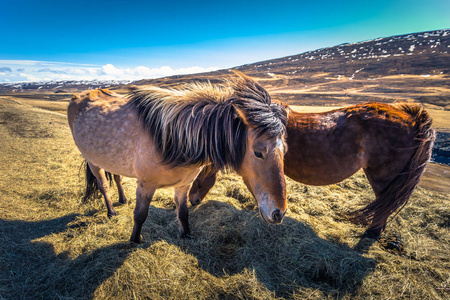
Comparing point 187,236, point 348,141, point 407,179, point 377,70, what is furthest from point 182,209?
A: point 377,70

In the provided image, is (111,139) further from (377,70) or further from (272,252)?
(377,70)

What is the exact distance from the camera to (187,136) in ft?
7.71

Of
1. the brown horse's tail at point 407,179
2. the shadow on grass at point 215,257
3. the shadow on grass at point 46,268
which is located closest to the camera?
the shadow on grass at point 46,268

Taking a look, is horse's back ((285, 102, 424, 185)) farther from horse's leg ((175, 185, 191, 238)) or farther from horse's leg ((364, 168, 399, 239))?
horse's leg ((175, 185, 191, 238))

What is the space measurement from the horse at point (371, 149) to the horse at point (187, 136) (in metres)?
0.78

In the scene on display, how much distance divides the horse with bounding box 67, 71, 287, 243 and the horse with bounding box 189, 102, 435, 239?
781mm

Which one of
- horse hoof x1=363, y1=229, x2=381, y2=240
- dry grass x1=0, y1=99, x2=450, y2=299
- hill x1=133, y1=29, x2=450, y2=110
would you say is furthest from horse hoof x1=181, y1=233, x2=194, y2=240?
hill x1=133, y1=29, x2=450, y2=110

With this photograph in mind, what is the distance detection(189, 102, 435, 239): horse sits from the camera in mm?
3021

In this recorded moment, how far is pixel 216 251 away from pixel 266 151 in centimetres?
183

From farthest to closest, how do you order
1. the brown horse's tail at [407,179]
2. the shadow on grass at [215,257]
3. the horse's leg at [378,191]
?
the horse's leg at [378,191]
the brown horse's tail at [407,179]
the shadow on grass at [215,257]

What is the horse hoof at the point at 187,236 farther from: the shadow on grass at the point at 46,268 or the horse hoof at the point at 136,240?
the shadow on grass at the point at 46,268

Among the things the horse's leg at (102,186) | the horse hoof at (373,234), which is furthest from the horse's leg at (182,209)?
the horse hoof at (373,234)

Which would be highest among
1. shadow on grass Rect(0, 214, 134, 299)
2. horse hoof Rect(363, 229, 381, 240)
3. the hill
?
the hill

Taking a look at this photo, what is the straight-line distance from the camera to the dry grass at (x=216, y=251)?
2.34 meters
